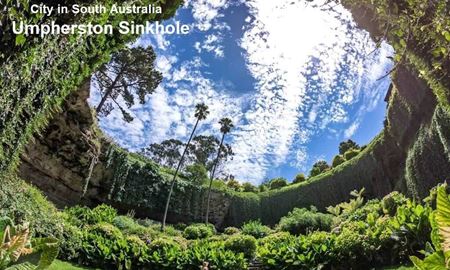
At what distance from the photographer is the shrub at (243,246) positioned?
15930 millimetres

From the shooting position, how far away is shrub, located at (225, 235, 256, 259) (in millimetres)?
15930

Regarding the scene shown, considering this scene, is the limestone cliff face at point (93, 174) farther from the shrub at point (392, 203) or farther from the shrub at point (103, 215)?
the shrub at point (392, 203)

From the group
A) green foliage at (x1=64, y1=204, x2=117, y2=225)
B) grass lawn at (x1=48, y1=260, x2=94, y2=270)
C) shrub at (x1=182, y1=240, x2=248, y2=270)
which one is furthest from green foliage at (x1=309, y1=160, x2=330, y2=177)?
grass lawn at (x1=48, y1=260, x2=94, y2=270)

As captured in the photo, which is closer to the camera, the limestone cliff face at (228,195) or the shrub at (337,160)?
the limestone cliff face at (228,195)

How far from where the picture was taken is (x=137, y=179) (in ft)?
102

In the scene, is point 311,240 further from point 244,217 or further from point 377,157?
point 244,217

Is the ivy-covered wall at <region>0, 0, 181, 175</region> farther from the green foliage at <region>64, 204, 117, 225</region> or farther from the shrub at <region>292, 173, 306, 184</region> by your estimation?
the shrub at <region>292, 173, 306, 184</region>

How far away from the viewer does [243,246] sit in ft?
52.6

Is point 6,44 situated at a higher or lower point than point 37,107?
lower

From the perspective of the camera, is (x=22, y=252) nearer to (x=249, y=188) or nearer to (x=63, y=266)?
(x=63, y=266)

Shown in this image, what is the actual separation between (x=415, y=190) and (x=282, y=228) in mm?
9281

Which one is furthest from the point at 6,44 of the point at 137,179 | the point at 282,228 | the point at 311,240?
the point at 137,179

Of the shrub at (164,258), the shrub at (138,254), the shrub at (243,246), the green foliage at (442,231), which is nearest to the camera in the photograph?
the green foliage at (442,231)

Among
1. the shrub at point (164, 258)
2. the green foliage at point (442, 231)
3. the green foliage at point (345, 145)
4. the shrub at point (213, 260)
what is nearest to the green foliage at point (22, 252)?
the green foliage at point (442, 231)
